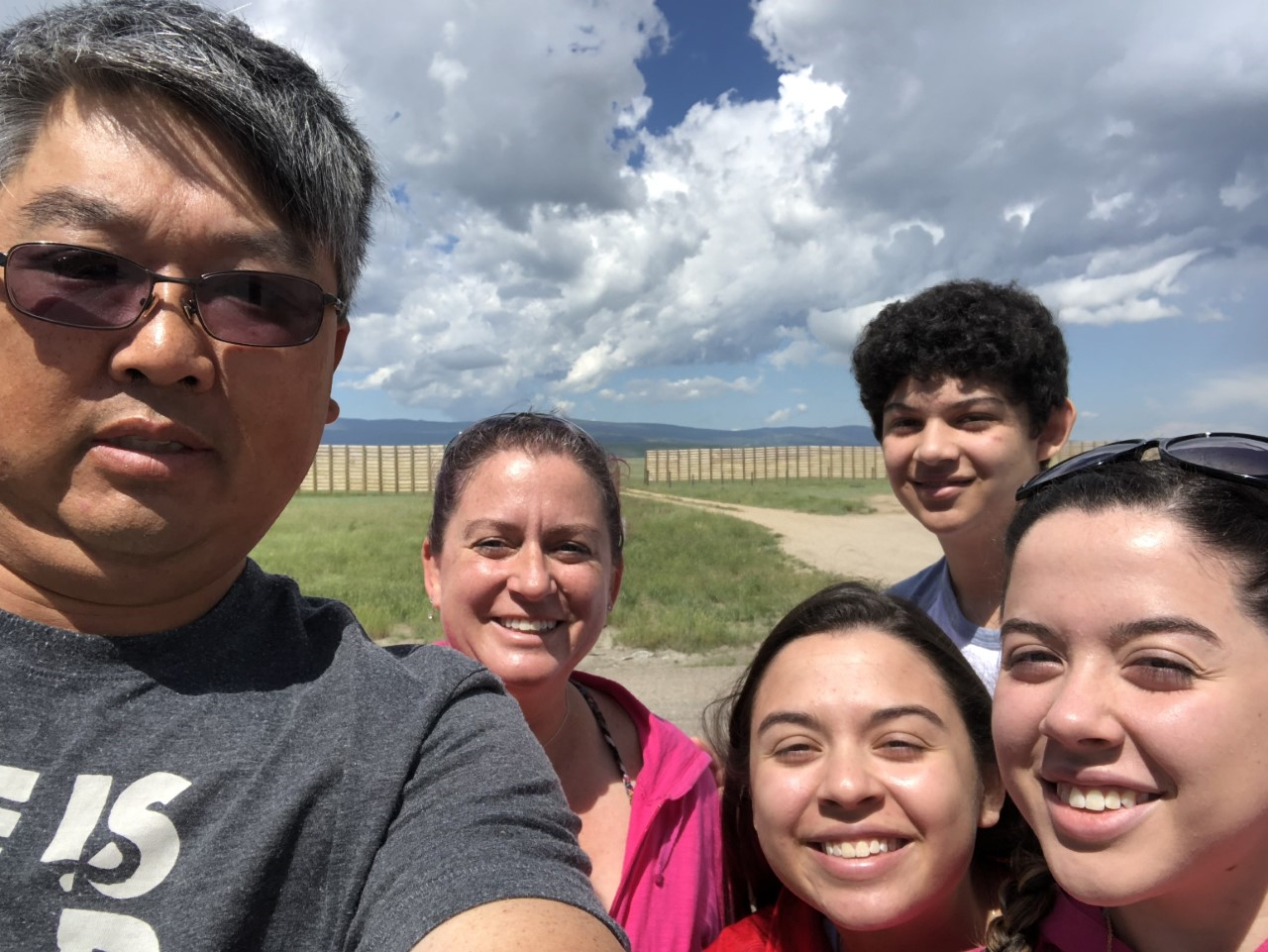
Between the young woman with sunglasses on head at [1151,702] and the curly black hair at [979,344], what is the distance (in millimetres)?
1271

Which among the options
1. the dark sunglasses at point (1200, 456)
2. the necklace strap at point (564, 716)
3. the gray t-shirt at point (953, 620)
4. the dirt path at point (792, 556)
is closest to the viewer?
the dark sunglasses at point (1200, 456)

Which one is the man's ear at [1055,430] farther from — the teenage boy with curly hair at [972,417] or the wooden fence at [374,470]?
the wooden fence at [374,470]

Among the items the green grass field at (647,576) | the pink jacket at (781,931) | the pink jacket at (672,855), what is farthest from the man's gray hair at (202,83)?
the green grass field at (647,576)

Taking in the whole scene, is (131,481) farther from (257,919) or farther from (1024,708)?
(1024,708)

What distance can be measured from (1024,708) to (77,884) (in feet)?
4.98

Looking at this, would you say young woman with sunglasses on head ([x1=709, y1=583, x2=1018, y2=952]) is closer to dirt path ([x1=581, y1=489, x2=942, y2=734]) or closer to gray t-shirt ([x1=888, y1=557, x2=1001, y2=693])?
gray t-shirt ([x1=888, y1=557, x2=1001, y2=693])

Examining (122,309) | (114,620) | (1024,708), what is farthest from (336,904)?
(1024,708)

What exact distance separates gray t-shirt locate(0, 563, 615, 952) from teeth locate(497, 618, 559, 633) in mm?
833

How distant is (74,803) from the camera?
118 centimetres

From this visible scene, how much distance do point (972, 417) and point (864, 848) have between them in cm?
160

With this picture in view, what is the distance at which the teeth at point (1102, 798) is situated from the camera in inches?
54.7

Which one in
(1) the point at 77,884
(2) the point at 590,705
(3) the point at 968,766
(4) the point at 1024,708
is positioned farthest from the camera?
(2) the point at 590,705

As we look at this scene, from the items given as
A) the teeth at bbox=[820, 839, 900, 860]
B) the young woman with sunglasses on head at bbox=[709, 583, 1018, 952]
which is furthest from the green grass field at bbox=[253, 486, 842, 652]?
the teeth at bbox=[820, 839, 900, 860]

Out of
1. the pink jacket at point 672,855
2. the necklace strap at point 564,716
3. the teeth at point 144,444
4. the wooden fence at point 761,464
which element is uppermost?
the wooden fence at point 761,464
